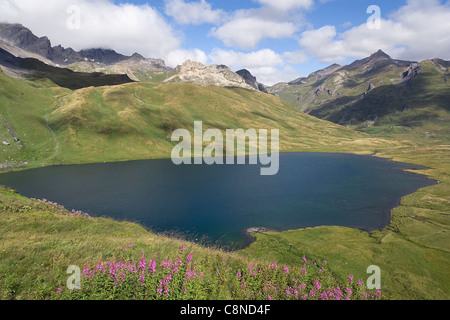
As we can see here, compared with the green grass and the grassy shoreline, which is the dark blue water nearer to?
the grassy shoreline

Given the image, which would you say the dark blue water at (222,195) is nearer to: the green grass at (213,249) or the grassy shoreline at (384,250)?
the grassy shoreline at (384,250)

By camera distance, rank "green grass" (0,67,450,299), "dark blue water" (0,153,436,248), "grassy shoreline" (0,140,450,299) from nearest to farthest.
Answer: "green grass" (0,67,450,299) < "grassy shoreline" (0,140,450,299) < "dark blue water" (0,153,436,248)

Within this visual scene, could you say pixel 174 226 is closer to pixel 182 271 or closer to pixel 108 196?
pixel 108 196

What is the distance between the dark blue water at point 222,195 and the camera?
196 feet

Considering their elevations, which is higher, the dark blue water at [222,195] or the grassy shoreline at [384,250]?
the dark blue water at [222,195]

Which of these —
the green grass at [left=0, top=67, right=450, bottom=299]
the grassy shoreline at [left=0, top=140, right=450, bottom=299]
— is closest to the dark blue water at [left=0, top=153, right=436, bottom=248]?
the grassy shoreline at [left=0, top=140, right=450, bottom=299]

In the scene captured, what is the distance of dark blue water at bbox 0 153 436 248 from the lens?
59781mm

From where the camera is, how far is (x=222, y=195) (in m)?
84.4

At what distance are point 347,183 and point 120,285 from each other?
111 metres

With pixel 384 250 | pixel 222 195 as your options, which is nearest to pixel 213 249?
pixel 384 250

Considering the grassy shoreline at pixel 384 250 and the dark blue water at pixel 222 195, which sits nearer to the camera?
the grassy shoreline at pixel 384 250

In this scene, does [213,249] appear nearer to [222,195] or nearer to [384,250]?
[384,250]

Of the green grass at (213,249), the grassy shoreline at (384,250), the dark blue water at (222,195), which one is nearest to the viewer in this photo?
the green grass at (213,249)

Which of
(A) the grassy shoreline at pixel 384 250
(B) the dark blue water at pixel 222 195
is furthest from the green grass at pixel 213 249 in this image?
(B) the dark blue water at pixel 222 195
